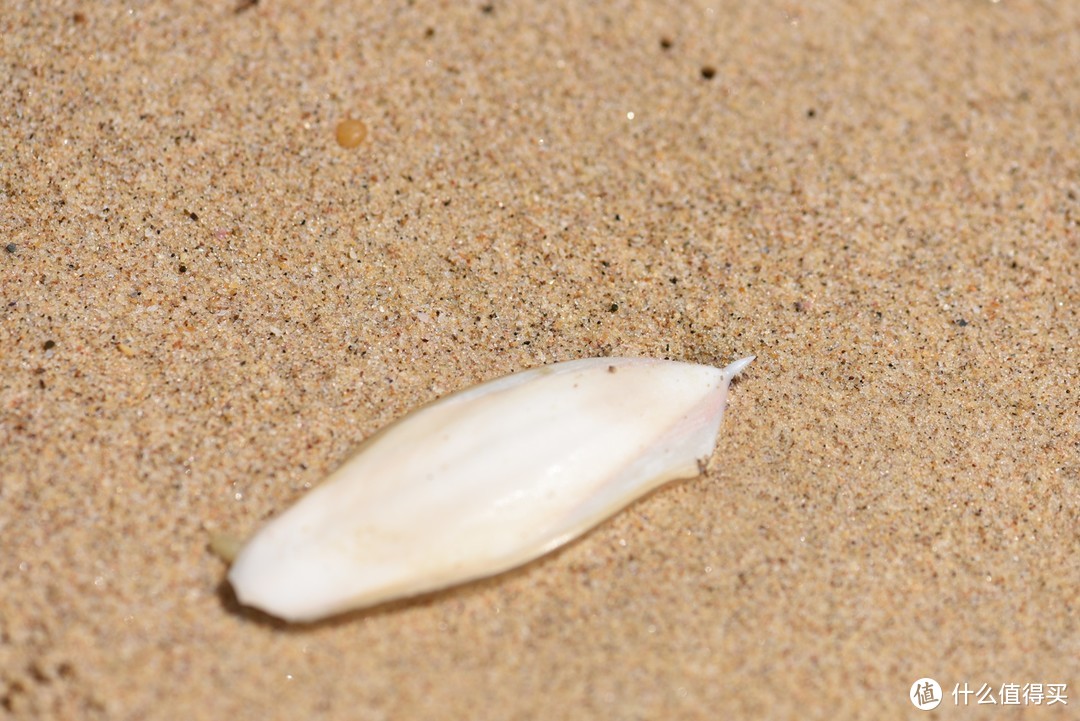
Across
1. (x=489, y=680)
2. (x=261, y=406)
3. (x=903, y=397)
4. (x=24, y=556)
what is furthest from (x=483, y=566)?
(x=903, y=397)

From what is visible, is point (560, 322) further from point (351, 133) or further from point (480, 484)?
point (351, 133)

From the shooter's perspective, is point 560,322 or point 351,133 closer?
point 560,322

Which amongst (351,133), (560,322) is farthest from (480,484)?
(351,133)

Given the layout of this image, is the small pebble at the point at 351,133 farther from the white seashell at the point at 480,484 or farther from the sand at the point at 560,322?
the white seashell at the point at 480,484

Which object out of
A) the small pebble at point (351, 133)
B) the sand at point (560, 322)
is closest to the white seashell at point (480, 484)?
the sand at point (560, 322)

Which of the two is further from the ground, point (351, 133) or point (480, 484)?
point (351, 133)

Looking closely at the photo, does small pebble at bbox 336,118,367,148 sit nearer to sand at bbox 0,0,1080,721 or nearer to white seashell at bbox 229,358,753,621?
sand at bbox 0,0,1080,721

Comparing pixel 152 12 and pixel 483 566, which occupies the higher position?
pixel 152 12

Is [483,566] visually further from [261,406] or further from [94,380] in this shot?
[94,380]
